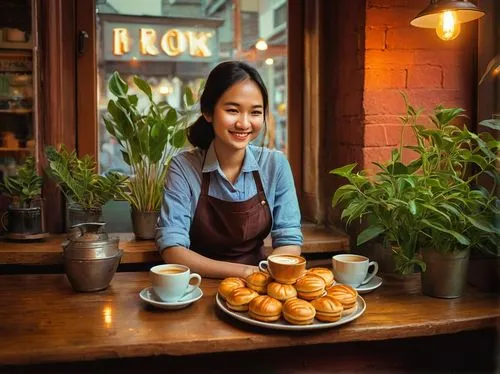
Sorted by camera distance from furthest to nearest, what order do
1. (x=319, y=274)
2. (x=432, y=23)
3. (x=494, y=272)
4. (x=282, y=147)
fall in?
(x=282, y=147), (x=432, y=23), (x=494, y=272), (x=319, y=274)

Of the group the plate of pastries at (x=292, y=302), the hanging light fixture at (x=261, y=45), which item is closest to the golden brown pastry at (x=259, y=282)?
the plate of pastries at (x=292, y=302)

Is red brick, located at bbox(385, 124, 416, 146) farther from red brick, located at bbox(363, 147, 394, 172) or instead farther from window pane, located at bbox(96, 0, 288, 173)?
window pane, located at bbox(96, 0, 288, 173)

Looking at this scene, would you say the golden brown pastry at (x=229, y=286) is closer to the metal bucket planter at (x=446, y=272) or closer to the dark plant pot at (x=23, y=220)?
the metal bucket planter at (x=446, y=272)

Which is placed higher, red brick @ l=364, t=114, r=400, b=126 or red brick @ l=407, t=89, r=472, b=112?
red brick @ l=407, t=89, r=472, b=112

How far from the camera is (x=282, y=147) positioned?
2.92 meters

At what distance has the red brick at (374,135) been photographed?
7.07ft

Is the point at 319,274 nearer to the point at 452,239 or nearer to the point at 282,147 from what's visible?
the point at 452,239

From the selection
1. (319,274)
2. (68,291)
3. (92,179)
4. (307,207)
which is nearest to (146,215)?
(92,179)

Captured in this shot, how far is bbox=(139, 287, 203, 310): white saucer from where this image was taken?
57.7 inches

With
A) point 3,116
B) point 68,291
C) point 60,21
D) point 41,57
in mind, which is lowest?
point 68,291

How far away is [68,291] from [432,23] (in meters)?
1.48

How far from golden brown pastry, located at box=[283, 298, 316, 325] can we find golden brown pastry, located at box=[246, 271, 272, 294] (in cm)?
12

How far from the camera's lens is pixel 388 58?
2.14 metres

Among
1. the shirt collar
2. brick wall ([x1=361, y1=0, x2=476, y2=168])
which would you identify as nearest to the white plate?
the shirt collar
